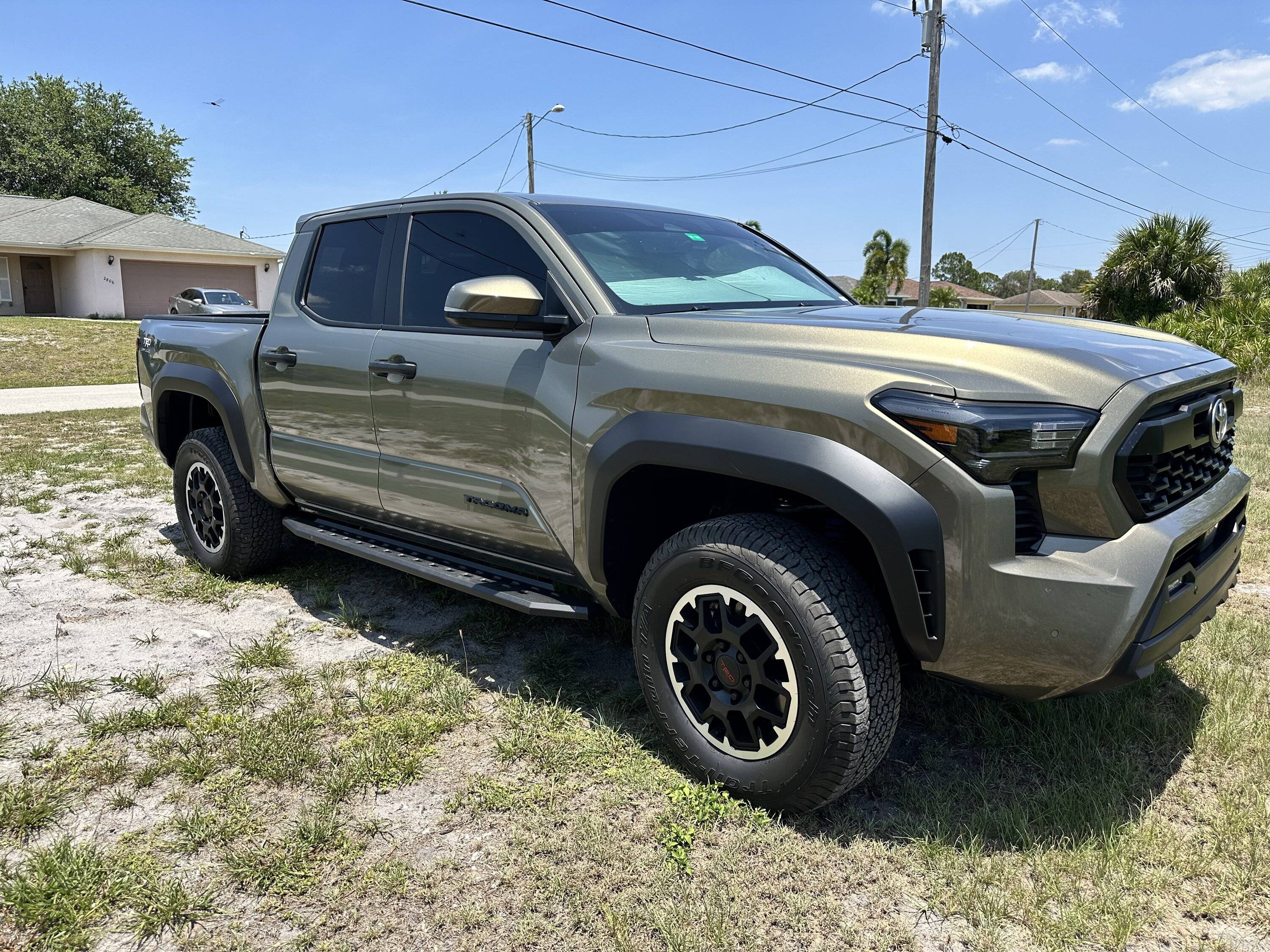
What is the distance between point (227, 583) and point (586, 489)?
9.36 feet

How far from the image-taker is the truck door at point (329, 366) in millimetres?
3916

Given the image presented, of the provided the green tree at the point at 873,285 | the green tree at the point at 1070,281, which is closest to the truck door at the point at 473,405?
the green tree at the point at 873,285

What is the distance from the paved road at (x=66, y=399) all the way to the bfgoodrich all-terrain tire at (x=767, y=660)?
1132cm

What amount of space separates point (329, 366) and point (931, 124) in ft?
57.2

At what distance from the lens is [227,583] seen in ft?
16.1

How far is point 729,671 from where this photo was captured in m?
2.71

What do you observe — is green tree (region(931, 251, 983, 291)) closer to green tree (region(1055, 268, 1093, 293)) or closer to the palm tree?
green tree (region(1055, 268, 1093, 293))

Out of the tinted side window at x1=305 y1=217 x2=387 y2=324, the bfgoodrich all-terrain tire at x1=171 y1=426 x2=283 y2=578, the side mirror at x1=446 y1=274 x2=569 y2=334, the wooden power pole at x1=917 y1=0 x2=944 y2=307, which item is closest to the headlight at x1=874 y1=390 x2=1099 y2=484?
the side mirror at x1=446 y1=274 x2=569 y2=334

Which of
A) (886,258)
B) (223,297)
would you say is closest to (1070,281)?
(886,258)

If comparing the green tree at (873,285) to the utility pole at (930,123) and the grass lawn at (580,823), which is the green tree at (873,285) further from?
the grass lawn at (580,823)

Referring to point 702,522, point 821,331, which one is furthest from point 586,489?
point 821,331

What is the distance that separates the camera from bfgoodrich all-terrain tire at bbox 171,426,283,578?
4.74 metres

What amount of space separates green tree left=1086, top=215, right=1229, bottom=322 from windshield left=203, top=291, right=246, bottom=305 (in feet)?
76.1

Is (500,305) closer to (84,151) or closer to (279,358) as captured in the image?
(279,358)
